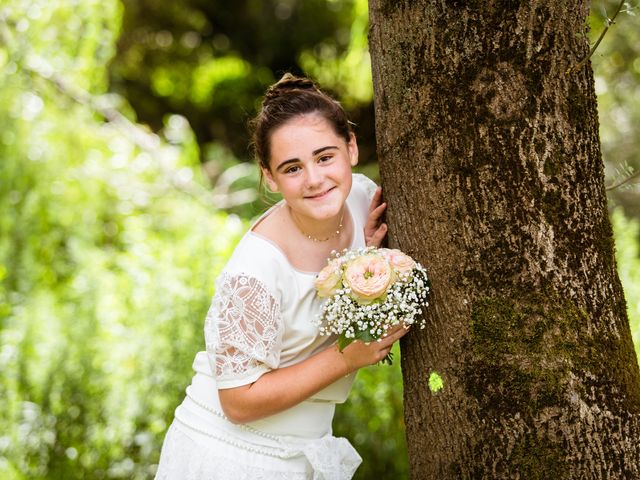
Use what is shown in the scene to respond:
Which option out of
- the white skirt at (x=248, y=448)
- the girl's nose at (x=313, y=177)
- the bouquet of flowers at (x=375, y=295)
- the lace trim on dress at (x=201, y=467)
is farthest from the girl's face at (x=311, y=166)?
the lace trim on dress at (x=201, y=467)

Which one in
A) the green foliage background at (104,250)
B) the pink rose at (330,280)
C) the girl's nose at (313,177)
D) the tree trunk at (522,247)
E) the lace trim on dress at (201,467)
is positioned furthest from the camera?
the green foliage background at (104,250)

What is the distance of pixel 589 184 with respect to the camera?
72.7 inches

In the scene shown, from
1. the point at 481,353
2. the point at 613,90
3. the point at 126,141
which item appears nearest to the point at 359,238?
the point at 481,353

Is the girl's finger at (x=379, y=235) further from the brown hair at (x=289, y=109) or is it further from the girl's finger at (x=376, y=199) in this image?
the brown hair at (x=289, y=109)

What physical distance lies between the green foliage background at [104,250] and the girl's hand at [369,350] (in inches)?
36.0

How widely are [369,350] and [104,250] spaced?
4105 mm

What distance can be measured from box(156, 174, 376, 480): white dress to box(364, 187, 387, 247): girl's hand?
57 millimetres

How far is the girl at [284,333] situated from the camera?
6.67ft

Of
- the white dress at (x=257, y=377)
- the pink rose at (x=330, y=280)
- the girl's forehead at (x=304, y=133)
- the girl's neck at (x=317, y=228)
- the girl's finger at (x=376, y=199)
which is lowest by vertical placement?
the white dress at (x=257, y=377)

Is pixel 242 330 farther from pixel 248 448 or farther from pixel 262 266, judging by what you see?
pixel 248 448

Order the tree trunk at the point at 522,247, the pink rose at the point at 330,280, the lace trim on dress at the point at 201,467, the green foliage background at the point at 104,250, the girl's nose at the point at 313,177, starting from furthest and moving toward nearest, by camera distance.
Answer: the green foliage background at the point at 104,250, the lace trim on dress at the point at 201,467, the girl's nose at the point at 313,177, the pink rose at the point at 330,280, the tree trunk at the point at 522,247

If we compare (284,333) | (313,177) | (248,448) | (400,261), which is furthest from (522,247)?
(248,448)

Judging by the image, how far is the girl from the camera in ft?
6.67

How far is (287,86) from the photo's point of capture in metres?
2.23
